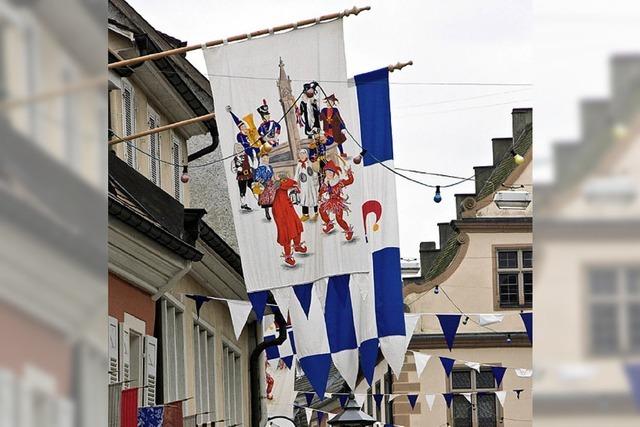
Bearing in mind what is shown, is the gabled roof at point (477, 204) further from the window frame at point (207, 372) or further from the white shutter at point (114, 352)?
the white shutter at point (114, 352)

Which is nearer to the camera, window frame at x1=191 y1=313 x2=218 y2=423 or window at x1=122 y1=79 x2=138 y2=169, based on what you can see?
window at x1=122 y1=79 x2=138 y2=169

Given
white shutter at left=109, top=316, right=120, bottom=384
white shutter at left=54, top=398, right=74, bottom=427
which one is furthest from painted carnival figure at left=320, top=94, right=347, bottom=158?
white shutter at left=54, top=398, right=74, bottom=427

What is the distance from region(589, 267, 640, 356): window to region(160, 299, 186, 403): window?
17.1m

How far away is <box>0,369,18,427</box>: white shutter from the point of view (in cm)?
124

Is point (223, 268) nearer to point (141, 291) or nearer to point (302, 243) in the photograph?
point (141, 291)

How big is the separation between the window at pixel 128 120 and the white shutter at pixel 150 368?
2.09 meters

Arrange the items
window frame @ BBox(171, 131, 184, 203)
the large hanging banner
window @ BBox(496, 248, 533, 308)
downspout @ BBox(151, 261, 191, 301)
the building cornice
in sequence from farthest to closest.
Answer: the building cornice < window @ BBox(496, 248, 533, 308) < window frame @ BBox(171, 131, 184, 203) < downspout @ BBox(151, 261, 191, 301) < the large hanging banner

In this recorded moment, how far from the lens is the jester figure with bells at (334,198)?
41.2ft

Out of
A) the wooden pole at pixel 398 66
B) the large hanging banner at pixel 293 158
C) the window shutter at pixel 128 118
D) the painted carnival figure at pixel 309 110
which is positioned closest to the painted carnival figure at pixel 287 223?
the large hanging banner at pixel 293 158

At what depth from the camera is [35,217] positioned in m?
1.28

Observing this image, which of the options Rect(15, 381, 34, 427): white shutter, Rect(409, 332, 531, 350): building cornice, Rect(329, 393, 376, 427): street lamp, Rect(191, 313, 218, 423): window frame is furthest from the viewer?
Rect(409, 332, 531, 350): building cornice

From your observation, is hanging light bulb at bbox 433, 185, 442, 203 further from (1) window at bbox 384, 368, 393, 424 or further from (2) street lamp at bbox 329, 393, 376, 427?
(1) window at bbox 384, 368, 393, 424

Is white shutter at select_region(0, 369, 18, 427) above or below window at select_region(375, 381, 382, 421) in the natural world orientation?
below

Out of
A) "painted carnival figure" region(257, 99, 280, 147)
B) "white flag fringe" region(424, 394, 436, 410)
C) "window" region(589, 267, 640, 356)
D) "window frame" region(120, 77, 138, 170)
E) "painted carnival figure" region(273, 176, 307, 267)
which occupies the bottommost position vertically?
"window" region(589, 267, 640, 356)
